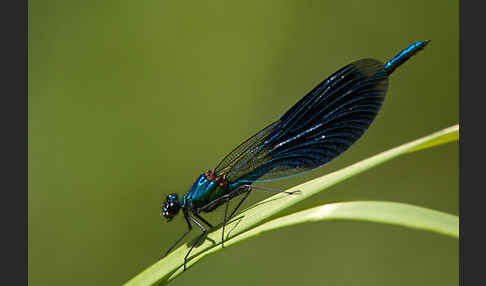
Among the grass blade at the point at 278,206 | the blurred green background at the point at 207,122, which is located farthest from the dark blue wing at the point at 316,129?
the blurred green background at the point at 207,122

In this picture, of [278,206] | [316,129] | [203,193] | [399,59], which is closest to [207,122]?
[203,193]

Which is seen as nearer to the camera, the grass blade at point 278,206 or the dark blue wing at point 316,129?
the grass blade at point 278,206

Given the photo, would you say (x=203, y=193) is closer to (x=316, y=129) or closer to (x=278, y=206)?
(x=316, y=129)

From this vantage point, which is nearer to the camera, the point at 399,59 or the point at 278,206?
the point at 278,206

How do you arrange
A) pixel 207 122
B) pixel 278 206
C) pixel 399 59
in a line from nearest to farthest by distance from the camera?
pixel 278 206 → pixel 399 59 → pixel 207 122

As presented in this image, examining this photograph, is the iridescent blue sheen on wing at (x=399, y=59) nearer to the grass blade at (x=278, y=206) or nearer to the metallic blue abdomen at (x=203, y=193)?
the grass blade at (x=278, y=206)

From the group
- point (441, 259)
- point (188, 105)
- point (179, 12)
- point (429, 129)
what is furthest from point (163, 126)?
point (441, 259)
